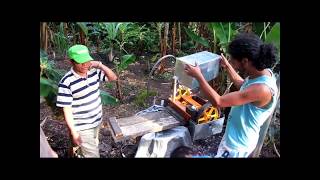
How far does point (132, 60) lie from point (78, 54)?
0.95 metres

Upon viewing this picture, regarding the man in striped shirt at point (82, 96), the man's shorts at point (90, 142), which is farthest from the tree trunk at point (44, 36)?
the man's shorts at point (90, 142)

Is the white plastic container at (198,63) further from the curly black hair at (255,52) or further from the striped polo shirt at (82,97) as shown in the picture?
the striped polo shirt at (82,97)

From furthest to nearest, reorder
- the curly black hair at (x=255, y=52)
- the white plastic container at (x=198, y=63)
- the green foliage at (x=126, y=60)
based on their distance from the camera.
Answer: the green foliage at (x=126, y=60)
the white plastic container at (x=198, y=63)
the curly black hair at (x=255, y=52)

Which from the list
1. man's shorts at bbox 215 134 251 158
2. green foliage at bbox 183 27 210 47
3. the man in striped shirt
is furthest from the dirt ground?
green foliage at bbox 183 27 210 47

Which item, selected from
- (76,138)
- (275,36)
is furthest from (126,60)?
(275,36)

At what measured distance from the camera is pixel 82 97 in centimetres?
244

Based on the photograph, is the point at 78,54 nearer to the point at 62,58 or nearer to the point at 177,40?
the point at 62,58

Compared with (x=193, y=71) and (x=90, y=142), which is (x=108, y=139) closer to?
(x=90, y=142)

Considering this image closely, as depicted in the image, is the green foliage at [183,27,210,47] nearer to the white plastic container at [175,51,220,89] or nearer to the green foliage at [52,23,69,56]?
the white plastic container at [175,51,220,89]

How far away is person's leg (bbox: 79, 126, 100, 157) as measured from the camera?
8.47 feet

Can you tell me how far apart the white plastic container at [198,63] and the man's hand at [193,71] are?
141mm

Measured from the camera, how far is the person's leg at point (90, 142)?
8.47 ft
